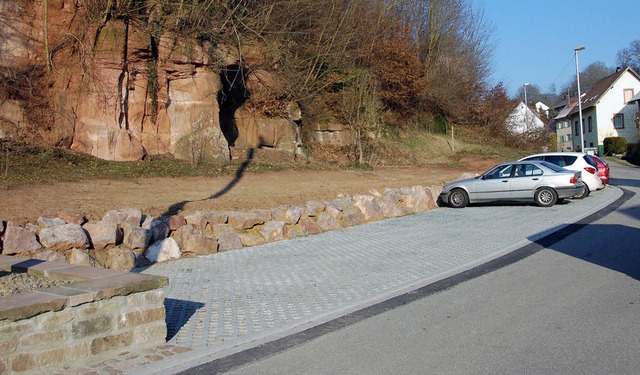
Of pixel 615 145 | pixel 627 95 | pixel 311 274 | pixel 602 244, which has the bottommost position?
pixel 602 244

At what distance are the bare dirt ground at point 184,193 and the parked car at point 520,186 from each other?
2.01 meters

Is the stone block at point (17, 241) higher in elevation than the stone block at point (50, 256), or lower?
higher

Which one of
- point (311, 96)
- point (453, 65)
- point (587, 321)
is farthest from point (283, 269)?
point (453, 65)

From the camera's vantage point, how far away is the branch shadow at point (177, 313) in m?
6.70

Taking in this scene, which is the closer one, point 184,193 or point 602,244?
point 602,244

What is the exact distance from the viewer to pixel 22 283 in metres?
6.32

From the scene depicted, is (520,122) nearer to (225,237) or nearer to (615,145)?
(615,145)

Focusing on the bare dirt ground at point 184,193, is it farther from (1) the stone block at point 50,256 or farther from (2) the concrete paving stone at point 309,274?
(2) the concrete paving stone at point 309,274

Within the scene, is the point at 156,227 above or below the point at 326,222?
above

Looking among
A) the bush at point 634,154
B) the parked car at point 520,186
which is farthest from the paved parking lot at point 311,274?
the bush at point 634,154

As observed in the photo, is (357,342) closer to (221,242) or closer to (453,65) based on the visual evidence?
(221,242)

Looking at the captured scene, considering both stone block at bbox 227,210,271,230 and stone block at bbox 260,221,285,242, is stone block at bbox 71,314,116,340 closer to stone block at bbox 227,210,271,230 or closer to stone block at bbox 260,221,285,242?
stone block at bbox 227,210,271,230

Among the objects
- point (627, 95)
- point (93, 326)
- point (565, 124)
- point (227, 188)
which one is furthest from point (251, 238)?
point (565, 124)

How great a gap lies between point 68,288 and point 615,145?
5878 centimetres
